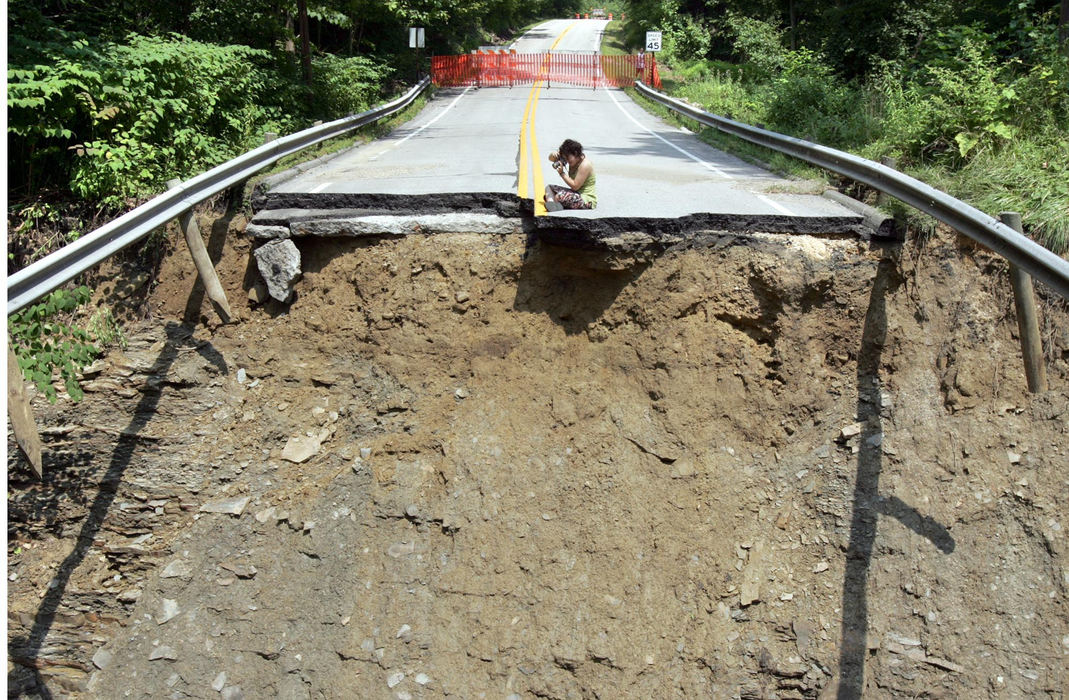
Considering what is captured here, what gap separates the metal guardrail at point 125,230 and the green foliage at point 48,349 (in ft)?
2.60

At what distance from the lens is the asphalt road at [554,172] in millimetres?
8674

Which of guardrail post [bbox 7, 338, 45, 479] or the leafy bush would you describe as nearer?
guardrail post [bbox 7, 338, 45, 479]

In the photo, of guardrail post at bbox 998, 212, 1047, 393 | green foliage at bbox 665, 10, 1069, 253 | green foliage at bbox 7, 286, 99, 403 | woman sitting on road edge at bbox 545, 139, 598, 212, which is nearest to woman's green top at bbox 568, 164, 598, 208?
woman sitting on road edge at bbox 545, 139, 598, 212

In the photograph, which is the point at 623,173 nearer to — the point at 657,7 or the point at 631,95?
the point at 631,95

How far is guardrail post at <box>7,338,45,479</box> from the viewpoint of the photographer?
17.8 feet

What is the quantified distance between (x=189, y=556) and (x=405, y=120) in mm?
16965

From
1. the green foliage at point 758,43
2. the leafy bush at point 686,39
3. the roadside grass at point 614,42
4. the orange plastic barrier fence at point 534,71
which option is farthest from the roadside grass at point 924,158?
the roadside grass at point 614,42

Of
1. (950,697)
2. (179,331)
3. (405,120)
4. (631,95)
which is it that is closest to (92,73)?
(179,331)

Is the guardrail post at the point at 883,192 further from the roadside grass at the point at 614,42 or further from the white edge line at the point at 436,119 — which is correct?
the roadside grass at the point at 614,42

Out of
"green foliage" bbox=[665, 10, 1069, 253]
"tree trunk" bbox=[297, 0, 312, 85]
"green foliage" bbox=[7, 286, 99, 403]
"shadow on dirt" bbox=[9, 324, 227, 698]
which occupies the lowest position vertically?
"shadow on dirt" bbox=[9, 324, 227, 698]

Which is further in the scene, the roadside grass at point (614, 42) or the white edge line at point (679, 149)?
the roadside grass at point (614, 42)

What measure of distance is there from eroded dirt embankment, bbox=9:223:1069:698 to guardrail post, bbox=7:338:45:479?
1657 mm

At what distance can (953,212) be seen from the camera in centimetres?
589

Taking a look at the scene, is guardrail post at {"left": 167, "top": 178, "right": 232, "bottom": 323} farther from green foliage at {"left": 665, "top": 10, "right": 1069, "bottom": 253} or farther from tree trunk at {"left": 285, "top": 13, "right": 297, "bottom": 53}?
tree trunk at {"left": 285, "top": 13, "right": 297, "bottom": 53}
